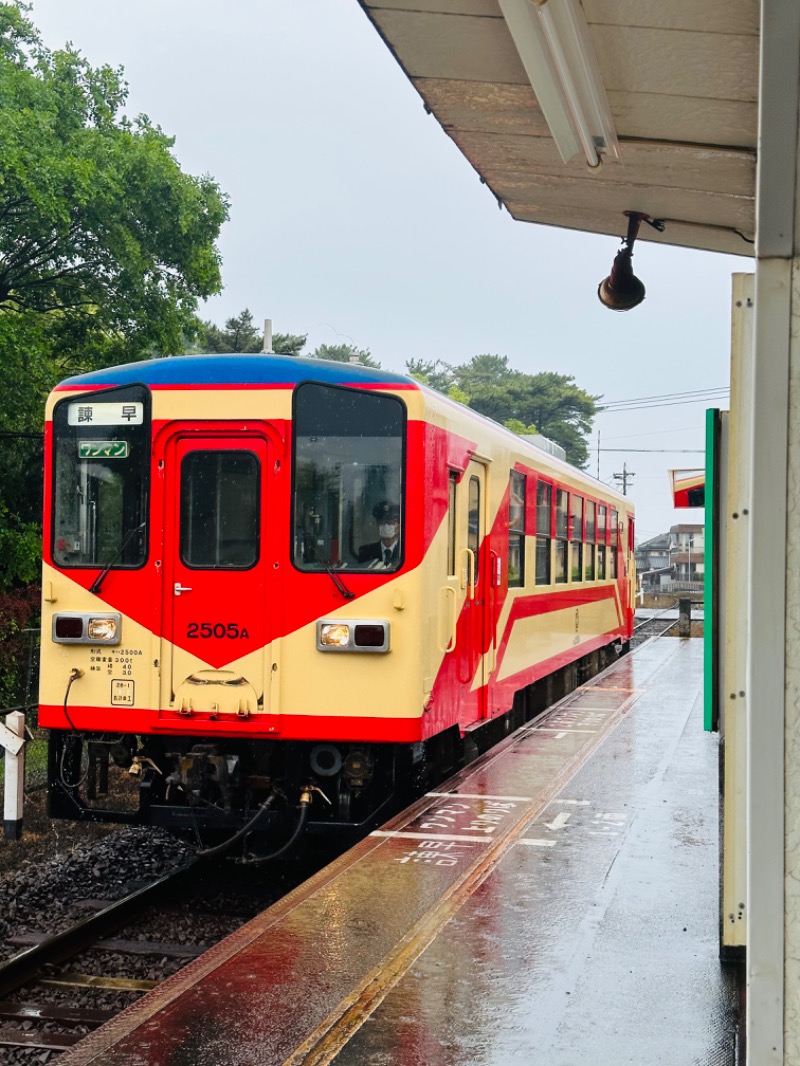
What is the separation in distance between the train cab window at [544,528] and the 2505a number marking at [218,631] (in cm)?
485

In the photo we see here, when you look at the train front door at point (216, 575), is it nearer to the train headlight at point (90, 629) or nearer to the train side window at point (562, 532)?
the train headlight at point (90, 629)

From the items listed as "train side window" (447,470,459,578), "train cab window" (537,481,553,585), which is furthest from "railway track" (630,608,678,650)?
"train side window" (447,470,459,578)

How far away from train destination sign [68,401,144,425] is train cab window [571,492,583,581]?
24.0ft

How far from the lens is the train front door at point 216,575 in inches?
293

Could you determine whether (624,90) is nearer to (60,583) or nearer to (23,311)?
(60,583)

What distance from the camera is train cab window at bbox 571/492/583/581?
14320 mm

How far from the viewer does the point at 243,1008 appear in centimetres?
430

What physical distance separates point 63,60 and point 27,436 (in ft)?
16.8

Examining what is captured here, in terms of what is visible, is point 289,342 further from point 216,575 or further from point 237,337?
point 216,575

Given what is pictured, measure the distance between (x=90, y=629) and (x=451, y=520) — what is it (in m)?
2.35

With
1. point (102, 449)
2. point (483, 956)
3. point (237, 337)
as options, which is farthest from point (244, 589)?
point (237, 337)

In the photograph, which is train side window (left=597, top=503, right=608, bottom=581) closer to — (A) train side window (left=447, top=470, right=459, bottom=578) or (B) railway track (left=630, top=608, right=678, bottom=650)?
(A) train side window (left=447, top=470, right=459, bottom=578)

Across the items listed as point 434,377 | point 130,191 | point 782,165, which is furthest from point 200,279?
point 434,377

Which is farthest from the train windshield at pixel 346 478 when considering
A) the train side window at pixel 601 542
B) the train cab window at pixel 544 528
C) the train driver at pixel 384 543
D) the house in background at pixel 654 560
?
the house in background at pixel 654 560
